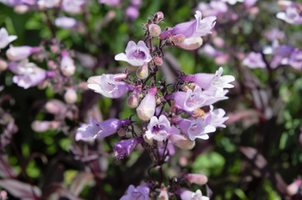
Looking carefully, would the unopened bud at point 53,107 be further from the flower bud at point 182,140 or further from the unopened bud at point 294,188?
the unopened bud at point 294,188

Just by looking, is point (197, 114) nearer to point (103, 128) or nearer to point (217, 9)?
point (103, 128)

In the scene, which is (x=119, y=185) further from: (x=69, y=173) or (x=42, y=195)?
(x=69, y=173)

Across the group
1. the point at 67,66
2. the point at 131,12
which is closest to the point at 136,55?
the point at 67,66

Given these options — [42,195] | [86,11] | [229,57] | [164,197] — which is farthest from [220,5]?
[42,195]

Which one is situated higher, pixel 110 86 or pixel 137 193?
pixel 110 86

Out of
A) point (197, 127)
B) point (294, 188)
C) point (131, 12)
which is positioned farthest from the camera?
point (131, 12)

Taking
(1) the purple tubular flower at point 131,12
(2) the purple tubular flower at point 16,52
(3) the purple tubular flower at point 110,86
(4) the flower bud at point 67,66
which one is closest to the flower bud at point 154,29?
(3) the purple tubular flower at point 110,86
